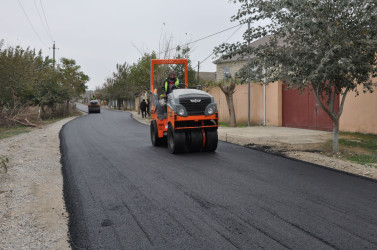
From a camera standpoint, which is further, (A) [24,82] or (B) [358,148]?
(A) [24,82]

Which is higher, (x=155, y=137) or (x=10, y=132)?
(x=155, y=137)

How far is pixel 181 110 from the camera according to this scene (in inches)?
370

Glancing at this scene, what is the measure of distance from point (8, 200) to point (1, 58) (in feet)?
57.4

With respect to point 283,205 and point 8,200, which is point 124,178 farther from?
point 283,205

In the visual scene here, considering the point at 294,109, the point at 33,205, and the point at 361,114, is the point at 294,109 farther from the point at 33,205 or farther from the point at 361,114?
the point at 33,205

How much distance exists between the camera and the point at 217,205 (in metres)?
5.17

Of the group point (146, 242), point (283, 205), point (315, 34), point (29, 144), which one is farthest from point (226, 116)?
point (146, 242)

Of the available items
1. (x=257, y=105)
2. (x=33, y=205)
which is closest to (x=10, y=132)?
(x=257, y=105)

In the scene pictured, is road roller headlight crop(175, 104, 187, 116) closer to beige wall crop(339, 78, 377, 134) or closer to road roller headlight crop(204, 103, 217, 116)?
road roller headlight crop(204, 103, 217, 116)

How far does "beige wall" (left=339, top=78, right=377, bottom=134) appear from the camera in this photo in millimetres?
13297

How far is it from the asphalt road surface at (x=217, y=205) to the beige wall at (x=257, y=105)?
1037 cm

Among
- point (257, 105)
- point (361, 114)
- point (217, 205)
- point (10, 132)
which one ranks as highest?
point (257, 105)

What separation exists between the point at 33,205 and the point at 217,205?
2.85 metres

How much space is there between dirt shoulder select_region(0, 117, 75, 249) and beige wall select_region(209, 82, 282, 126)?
41.4 ft
